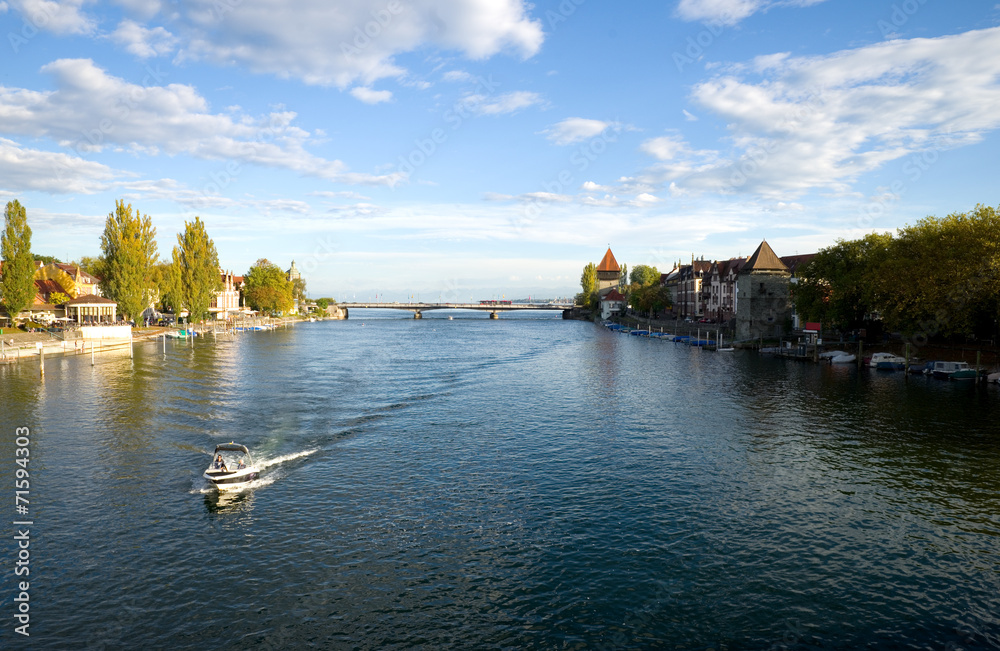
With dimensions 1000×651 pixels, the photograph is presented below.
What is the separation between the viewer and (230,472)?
1243 inches

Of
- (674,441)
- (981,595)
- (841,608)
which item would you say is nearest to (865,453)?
(674,441)

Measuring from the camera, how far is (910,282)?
71250 millimetres

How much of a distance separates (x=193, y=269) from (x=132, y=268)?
2800cm

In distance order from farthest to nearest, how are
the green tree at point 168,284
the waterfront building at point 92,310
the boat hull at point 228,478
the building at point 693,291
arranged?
the building at point 693,291 → the green tree at point 168,284 → the waterfront building at point 92,310 → the boat hull at point 228,478

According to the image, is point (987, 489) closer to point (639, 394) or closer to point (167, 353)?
point (639, 394)

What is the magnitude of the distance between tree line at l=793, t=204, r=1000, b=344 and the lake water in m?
16.4

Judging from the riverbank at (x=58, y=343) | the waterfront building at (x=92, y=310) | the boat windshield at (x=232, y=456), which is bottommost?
the boat windshield at (x=232, y=456)

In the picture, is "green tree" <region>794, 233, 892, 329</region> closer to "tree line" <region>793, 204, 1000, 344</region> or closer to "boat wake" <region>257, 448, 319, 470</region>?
"tree line" <region>793, 204, 1000, 344</region>

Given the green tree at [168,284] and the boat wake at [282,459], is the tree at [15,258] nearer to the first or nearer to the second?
the green tree at [168,284]

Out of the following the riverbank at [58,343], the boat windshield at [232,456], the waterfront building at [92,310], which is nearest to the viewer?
the boat windshield at [232,456]

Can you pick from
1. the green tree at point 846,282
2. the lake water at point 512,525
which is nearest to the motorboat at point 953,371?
the green tree at point 846,282

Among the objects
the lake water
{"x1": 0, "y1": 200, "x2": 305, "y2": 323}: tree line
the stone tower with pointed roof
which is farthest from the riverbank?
the stone tower with pointed roof

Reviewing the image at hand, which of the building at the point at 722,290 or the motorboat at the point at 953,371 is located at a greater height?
the building at the point at 722,290

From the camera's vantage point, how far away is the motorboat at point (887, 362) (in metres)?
80.0
